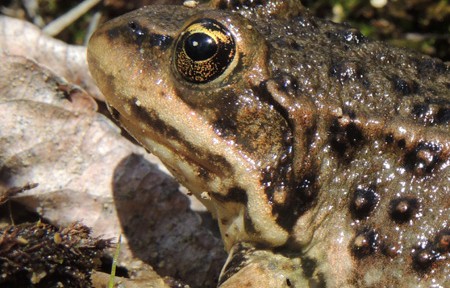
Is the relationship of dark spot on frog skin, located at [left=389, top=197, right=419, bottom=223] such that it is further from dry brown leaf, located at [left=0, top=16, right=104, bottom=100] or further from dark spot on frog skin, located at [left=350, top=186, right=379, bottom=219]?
dry brown leaf, located at [left=0, top=16, right=104, bottom=100]

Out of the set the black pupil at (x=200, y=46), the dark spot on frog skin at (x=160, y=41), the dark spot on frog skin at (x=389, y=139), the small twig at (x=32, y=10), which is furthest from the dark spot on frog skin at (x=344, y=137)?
the small twig at (x=32, y=10)

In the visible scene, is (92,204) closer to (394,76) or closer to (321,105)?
(321,105)

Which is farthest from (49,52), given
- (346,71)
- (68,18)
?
(346,71)

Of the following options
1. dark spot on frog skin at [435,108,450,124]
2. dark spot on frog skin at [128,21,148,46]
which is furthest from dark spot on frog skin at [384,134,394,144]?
dark spot on frog skin at [128,21,148,46]

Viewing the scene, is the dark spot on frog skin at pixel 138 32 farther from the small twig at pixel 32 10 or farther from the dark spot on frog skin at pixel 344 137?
the small twig at pixel 32 10

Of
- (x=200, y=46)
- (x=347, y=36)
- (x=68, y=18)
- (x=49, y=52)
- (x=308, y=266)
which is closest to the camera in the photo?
(x=200, y=46)

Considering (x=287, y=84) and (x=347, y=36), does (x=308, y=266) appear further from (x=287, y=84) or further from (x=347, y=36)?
(x=347, y=36)
